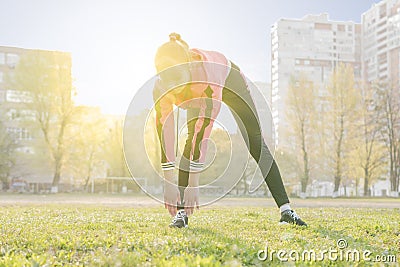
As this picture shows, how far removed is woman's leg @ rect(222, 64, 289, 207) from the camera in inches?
239

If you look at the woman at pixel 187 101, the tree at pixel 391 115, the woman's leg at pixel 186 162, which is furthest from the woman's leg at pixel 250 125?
the tree at pixel 391 115

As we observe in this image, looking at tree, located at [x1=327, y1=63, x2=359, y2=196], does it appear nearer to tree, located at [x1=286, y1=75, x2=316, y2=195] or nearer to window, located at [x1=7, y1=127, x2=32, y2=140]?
tree, located at [x1=286, y1=75, x2=316, y2=195]

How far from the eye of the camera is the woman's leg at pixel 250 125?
6.06 m

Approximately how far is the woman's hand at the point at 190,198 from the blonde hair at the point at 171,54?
150 centimetres

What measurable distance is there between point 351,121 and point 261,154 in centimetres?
4211

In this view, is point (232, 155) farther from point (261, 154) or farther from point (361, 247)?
point (361, 247)

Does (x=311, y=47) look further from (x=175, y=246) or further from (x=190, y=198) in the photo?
(x=175, y=246)

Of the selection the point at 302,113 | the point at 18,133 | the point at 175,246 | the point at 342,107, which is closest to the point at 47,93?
the point at 18,133

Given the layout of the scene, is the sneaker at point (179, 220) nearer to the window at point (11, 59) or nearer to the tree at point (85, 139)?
the tree at point (85, 139)

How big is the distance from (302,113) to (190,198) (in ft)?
137

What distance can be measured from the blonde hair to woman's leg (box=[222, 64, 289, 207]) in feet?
2.42

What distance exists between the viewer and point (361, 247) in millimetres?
4465

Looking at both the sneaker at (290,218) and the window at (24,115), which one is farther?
the window at (24,115)

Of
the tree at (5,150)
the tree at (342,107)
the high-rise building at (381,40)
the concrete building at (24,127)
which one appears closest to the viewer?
the concrete building at (24,127)
